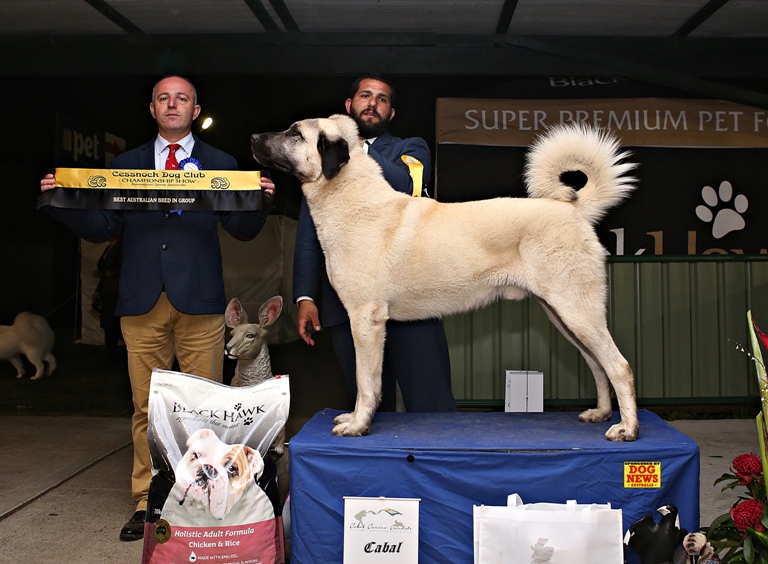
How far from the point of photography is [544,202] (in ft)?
8.71

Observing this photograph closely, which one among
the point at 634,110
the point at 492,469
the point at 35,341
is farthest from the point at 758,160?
the point at 35,341

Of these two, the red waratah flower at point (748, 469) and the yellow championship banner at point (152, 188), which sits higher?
the yellow championship banner at point (152, 188)

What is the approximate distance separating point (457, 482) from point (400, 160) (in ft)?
5.21

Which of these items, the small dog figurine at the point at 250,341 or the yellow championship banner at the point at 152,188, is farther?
the small dog figurine at the point at 250,341

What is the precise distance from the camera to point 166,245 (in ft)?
10.1

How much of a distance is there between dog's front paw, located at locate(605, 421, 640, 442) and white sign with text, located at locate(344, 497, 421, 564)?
83cm

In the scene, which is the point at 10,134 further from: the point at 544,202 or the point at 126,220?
the point at 544,202

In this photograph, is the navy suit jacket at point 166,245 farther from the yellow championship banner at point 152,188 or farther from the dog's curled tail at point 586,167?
the dog's curled tail at point 586,167

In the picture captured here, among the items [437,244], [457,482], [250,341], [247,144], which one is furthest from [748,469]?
[247,144]

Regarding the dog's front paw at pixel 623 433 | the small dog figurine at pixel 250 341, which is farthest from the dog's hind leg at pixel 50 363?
the dog's front paw at pixel 623 433

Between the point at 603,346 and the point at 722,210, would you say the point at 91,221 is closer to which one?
the point at 603,346

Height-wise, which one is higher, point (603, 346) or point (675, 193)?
point (675, 193)

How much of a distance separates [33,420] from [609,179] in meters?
5.34

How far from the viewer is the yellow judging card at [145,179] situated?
2.97m
